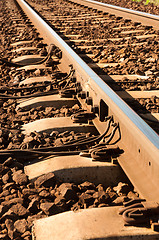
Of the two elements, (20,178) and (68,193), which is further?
(20,178)

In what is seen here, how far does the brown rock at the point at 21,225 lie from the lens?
2.20m

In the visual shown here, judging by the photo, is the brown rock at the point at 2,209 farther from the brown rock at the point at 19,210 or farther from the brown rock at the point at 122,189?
the brown rock at the point at 122,189

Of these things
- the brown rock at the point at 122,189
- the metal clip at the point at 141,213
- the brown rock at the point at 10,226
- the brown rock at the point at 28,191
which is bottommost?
the brown rock at the point at 10,226

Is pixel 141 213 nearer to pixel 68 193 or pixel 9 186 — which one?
pixel 68 193

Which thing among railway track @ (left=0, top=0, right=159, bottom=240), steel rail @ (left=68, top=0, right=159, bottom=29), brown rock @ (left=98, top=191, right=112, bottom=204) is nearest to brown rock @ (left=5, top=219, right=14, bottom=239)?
railway track @ (left=0, top=0, right=159, bottom=240)

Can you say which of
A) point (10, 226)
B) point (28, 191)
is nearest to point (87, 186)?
point (28, 191)

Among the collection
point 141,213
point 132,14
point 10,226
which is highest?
point 132,14

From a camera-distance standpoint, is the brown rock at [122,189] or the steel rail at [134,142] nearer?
the steel rail at [134,142]

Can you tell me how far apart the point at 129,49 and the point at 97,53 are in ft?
1.72

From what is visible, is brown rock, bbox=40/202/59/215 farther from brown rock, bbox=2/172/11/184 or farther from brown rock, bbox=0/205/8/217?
brown rock, bbox=2/172/11/184

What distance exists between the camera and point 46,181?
8.68 ft

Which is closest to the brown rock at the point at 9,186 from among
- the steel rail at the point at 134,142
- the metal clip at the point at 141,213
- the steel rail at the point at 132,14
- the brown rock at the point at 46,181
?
the brown rock at the point at 46,181

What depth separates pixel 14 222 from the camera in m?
2.28

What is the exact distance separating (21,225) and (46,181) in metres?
0.46
